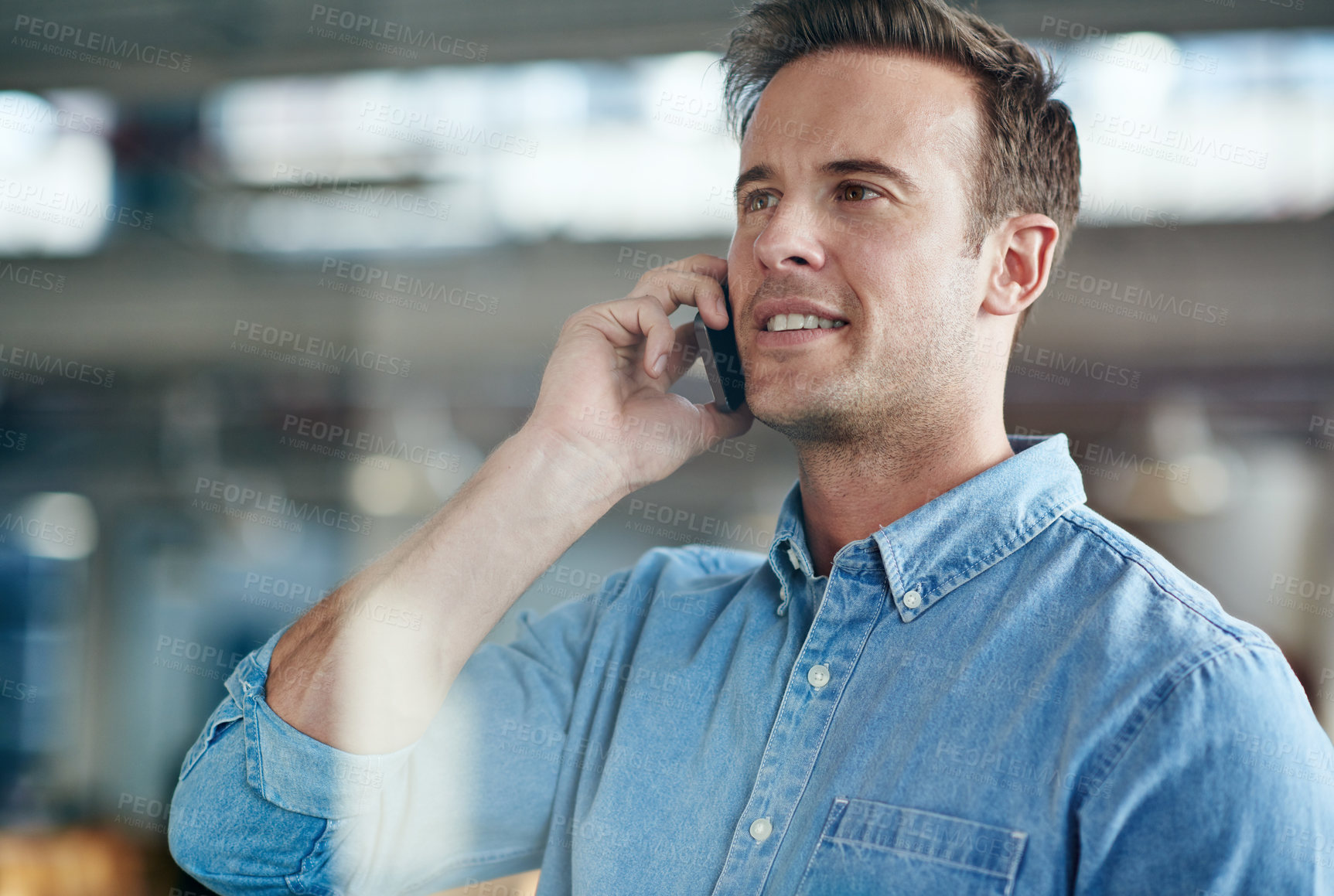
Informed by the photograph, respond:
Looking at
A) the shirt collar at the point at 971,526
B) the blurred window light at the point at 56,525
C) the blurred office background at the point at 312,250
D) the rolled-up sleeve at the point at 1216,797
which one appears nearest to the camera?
the rolled-up sleeve at the point at 1216,797

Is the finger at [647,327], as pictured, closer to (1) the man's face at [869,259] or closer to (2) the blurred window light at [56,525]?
(1) the man's face at [869,259]

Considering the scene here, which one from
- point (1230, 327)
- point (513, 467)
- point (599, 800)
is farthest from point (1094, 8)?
point (1230, 327)

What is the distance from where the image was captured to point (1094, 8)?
6.84 feet

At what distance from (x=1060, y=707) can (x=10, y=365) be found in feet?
5.35

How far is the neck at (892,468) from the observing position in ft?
3.46

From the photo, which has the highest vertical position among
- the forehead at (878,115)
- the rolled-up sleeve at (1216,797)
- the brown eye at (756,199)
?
the forehead at (878,115)

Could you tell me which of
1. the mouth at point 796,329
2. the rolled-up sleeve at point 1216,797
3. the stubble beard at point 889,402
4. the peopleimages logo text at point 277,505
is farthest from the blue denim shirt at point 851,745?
the peopleimages logo text at point 277,505

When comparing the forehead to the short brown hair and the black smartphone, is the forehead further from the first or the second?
the black smartphone

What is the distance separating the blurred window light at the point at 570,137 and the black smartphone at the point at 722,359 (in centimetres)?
57

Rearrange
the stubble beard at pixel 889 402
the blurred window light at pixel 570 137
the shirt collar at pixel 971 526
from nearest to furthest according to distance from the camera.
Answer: the shirt collar at pixel 971 526, the stubble beard at pixel 889 402, the blurred window light at pixel 570 137

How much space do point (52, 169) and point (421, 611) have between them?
104 centimetres

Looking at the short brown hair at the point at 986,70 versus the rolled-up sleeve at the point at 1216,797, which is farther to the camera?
the short brown hair at the point at 986,70

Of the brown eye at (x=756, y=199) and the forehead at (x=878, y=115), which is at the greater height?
the forehead at (x=878, y=115)

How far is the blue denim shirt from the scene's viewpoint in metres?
0.70
